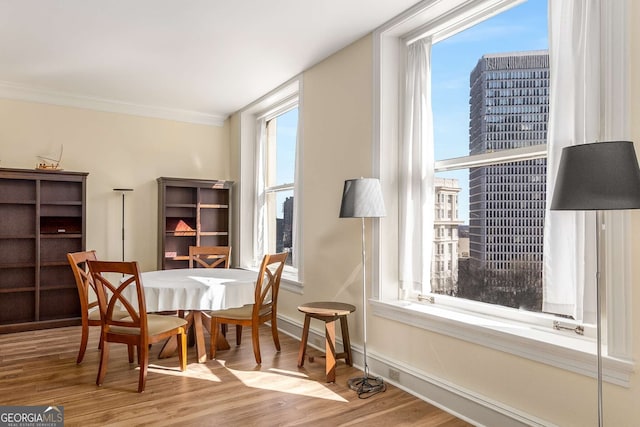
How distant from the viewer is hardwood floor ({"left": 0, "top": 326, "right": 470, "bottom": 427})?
2773 millimetres

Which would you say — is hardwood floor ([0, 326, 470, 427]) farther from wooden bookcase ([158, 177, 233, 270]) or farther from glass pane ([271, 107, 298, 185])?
glass pane ([271, 107, 298, 185])

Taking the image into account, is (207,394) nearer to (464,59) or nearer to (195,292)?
(195,292)

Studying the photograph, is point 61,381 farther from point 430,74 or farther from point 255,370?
point 430,74

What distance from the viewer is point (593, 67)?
2191 mm

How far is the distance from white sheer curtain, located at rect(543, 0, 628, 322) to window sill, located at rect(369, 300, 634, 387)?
6.6 inches

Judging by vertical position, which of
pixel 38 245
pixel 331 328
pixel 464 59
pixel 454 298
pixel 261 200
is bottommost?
pixel 331 328

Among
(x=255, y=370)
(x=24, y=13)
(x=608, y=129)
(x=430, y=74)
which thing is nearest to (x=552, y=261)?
(x=608, y=129)

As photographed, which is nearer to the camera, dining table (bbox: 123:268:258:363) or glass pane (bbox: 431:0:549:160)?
glass pane (bbox: 431:0:549:160)

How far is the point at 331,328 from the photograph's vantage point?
11.4 feet

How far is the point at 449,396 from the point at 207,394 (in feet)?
5.62

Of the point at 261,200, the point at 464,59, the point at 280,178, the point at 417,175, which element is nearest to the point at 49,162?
the point at 261,200

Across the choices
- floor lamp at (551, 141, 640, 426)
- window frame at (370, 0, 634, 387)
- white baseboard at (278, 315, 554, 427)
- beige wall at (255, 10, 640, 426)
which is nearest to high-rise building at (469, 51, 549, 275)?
window frame at (370, 0, 634, 387)

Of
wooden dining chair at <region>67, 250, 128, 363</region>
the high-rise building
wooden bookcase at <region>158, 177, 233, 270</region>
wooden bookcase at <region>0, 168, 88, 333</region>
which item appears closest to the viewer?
the high-rise building

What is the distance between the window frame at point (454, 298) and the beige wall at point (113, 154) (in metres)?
3.67
